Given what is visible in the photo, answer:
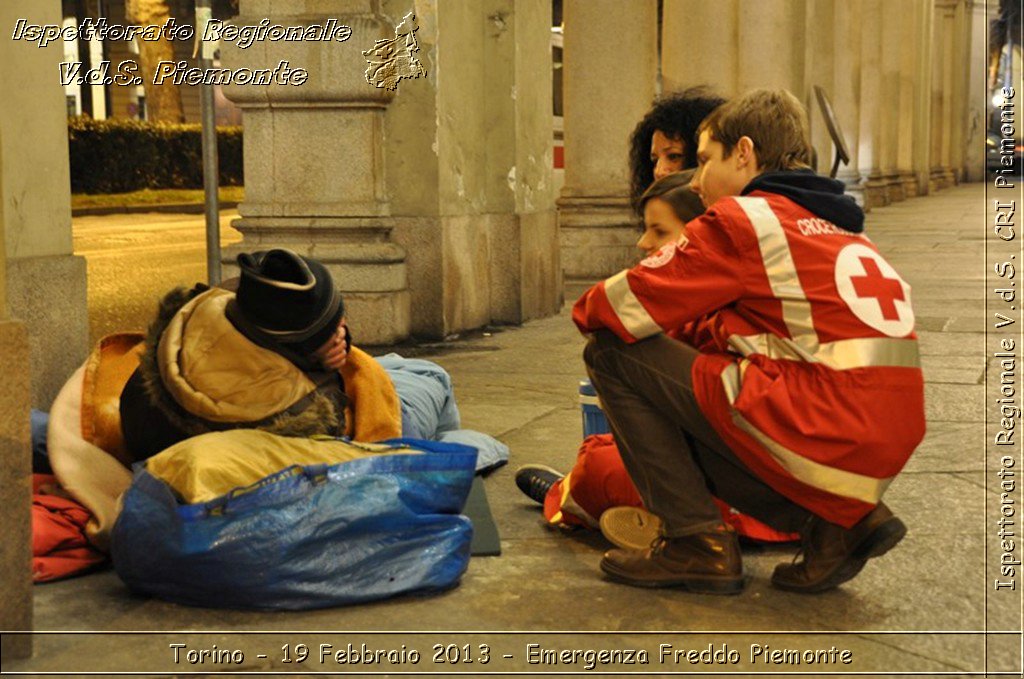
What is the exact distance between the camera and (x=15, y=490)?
321 cm

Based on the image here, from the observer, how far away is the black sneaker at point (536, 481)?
15.0ft

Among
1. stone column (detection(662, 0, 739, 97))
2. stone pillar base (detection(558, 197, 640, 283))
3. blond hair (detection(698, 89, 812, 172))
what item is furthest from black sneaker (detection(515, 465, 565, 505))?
stone column (detection(662, 0, 739, 97))

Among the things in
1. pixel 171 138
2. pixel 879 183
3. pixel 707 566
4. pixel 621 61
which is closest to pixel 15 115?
pixel 707 566

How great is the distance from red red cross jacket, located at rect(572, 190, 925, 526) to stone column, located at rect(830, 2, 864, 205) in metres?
16.2

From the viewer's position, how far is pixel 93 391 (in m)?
4.28

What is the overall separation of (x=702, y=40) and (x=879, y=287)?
34.4 ft

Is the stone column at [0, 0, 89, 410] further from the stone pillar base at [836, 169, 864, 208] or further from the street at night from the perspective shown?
the stone pillar base at [836, 169, 864, 208]

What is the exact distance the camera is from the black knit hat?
386 centimetres

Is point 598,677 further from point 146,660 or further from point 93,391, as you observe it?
point 93,391

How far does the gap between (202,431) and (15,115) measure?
5.98 feet

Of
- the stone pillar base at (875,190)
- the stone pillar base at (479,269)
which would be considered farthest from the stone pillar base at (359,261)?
the stone pillar base at (875,190)

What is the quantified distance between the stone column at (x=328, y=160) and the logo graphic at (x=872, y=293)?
473cm

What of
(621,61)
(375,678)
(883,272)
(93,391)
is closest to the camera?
(375,678)

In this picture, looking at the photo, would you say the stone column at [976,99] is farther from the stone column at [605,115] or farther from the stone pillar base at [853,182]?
the stone column at [605,115]
